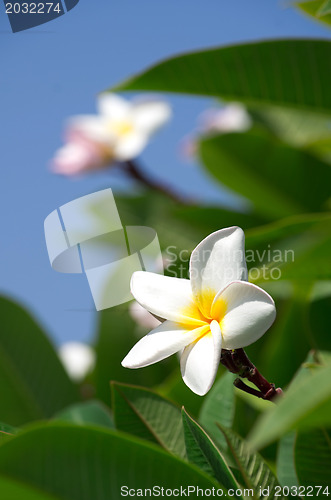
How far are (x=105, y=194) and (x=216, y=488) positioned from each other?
0.40 meters

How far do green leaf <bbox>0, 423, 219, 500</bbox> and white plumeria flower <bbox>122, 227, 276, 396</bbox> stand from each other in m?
0.06

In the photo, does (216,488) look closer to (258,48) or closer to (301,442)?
(301,442)

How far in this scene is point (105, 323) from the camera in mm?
1307

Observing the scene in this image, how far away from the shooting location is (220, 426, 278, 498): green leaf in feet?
1.71

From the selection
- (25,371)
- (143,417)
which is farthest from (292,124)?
(143,417)

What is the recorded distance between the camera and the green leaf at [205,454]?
0.47 m

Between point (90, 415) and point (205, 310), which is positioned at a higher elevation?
point (205, 310)

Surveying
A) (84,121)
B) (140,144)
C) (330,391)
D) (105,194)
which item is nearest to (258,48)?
(105,194)

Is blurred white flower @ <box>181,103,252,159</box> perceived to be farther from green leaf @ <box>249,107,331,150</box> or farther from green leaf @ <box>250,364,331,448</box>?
green leaf @ <box>250,364,331,448</box>

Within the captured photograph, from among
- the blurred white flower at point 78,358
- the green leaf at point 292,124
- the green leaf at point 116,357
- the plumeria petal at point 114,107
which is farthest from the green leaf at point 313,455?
the plumeria petal at point 114,107

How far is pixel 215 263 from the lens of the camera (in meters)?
0.44

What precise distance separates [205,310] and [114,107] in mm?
1918

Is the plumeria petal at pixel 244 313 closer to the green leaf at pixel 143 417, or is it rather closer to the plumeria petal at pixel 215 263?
the plumeria petal at pixel 215 263

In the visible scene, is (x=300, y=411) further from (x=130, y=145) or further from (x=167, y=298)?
(x=130, y=145)
